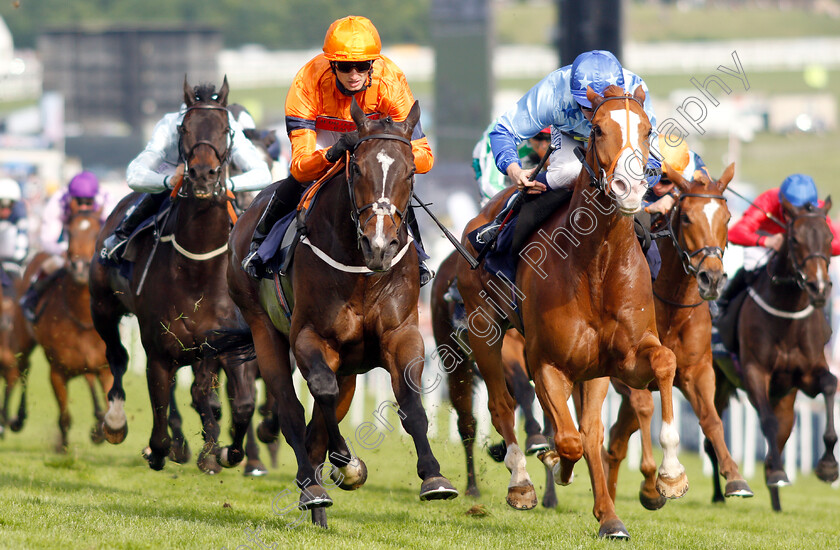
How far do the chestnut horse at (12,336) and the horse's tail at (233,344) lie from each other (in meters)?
4.87

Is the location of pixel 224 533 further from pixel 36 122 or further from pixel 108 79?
pixel 36 122

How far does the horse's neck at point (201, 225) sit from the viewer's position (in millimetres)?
6973

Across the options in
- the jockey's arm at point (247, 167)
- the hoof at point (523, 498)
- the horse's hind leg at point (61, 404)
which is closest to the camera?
the hoof at point (523, 498)

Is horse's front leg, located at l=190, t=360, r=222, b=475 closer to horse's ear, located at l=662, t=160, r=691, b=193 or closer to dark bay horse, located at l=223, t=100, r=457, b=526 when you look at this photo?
dark bay horse, located at l=223, t=100, r=457, b=526

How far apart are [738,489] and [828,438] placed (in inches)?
93.1

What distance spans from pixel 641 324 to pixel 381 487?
370 centimetres

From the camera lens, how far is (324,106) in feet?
19.2

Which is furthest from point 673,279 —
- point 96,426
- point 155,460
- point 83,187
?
point 83,187

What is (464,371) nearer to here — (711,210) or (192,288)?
(192,288)

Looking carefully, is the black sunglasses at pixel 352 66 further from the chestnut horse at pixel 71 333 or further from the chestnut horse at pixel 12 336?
the chestnut horse at pixel 12 336

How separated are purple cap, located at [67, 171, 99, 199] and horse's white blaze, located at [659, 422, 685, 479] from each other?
234 inches

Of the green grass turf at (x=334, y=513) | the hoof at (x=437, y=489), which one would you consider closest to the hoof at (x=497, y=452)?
the green grass turf at (x=334, y=513)

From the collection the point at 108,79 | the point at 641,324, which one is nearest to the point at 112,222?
the point at 641,324

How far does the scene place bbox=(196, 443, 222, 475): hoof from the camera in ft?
23.3
